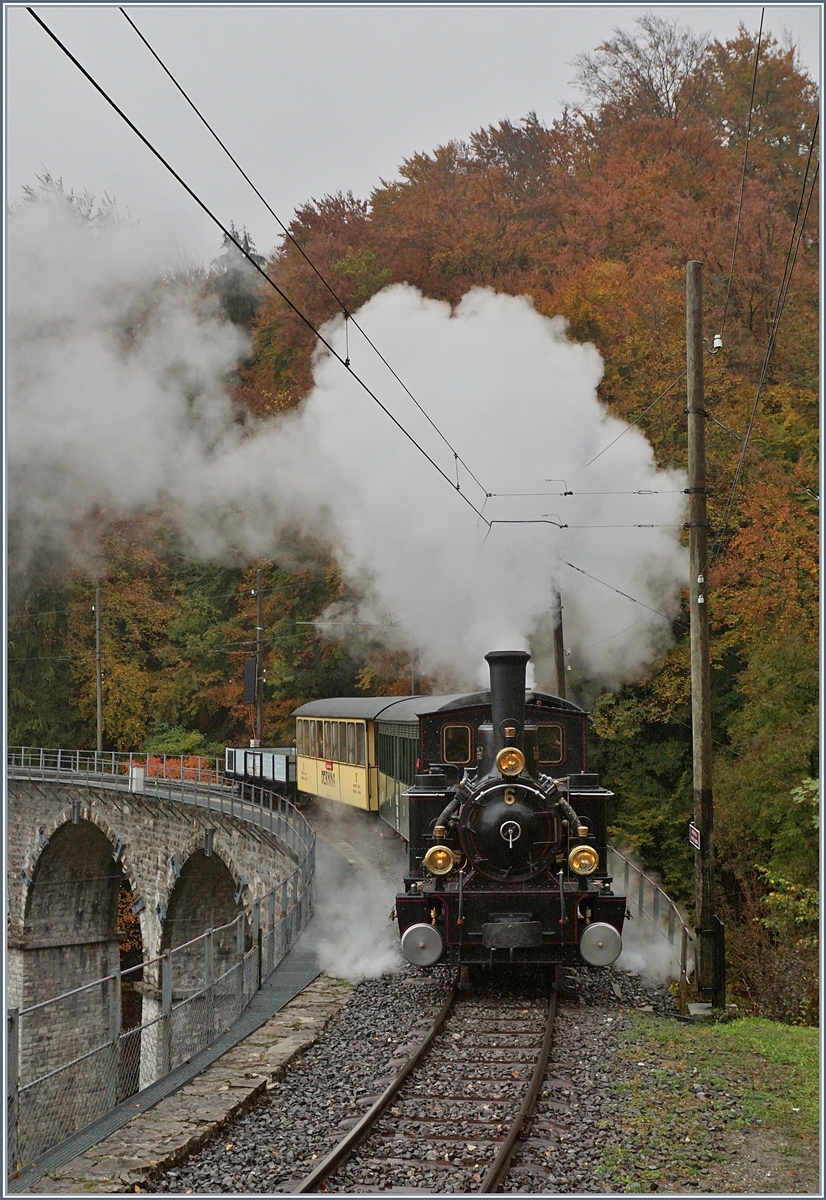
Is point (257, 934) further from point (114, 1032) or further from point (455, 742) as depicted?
point (114, 1032)

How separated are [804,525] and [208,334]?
2242cm

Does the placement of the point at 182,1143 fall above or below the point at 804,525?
below

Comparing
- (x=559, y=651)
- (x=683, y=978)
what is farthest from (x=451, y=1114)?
(x=559, y=651)

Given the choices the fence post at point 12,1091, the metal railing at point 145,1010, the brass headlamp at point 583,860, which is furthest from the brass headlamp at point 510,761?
the fence post at point 12,1091

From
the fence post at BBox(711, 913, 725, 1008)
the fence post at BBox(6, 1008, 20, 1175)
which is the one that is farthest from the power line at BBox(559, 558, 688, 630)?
the fence post at BBox(6, 1008, 20, 1175)

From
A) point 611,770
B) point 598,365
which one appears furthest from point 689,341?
point 611,770

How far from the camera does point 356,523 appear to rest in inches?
1005

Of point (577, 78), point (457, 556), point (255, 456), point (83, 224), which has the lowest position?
point (457, 556)

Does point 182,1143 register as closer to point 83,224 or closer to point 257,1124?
point 257,1124

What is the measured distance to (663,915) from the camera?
12.5 meters

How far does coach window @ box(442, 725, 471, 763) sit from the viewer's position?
1084cm

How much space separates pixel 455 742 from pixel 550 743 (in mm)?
935

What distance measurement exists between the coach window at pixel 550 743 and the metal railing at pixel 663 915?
6.27 ft

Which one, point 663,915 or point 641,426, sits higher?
point 641,426
